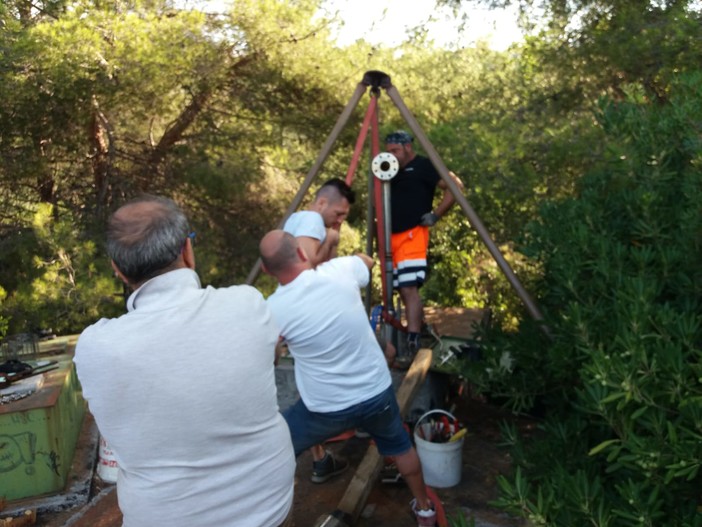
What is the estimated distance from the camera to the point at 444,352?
5266mm

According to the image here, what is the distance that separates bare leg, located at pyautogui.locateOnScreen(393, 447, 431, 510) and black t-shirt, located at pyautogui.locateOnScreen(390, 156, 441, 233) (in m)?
2.27

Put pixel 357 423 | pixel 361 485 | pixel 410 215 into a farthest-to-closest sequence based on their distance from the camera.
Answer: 1. pixel 410 215
2. pixel 361 485
3. pixel 357 423

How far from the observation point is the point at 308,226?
12.9 ft

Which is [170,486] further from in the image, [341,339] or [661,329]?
[661,329]

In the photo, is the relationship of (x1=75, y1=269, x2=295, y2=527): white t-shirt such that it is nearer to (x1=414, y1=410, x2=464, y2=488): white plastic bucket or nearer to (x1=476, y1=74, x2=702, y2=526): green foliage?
(x1=476, y1=74, x2=702, y2=526): green foliage

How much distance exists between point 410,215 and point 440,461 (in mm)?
1930

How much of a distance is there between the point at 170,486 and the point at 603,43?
540cm

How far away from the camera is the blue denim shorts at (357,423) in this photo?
2.93 metres

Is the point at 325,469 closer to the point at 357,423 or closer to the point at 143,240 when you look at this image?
the point at 357,423

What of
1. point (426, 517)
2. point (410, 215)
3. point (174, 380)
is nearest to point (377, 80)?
point (410, 215)

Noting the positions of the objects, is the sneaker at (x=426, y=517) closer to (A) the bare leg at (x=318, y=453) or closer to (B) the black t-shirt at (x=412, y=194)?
(A) the bare leg at (x=318, y=453)

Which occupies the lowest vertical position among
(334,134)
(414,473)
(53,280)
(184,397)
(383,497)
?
(383,497)

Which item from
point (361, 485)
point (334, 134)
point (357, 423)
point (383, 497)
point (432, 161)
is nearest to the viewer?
point (357, 423)

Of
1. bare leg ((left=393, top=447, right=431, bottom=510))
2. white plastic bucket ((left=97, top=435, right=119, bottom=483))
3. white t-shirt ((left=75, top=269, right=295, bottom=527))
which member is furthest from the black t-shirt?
white t-shirt ((left=75, top=269, right=295, bottom=527))
